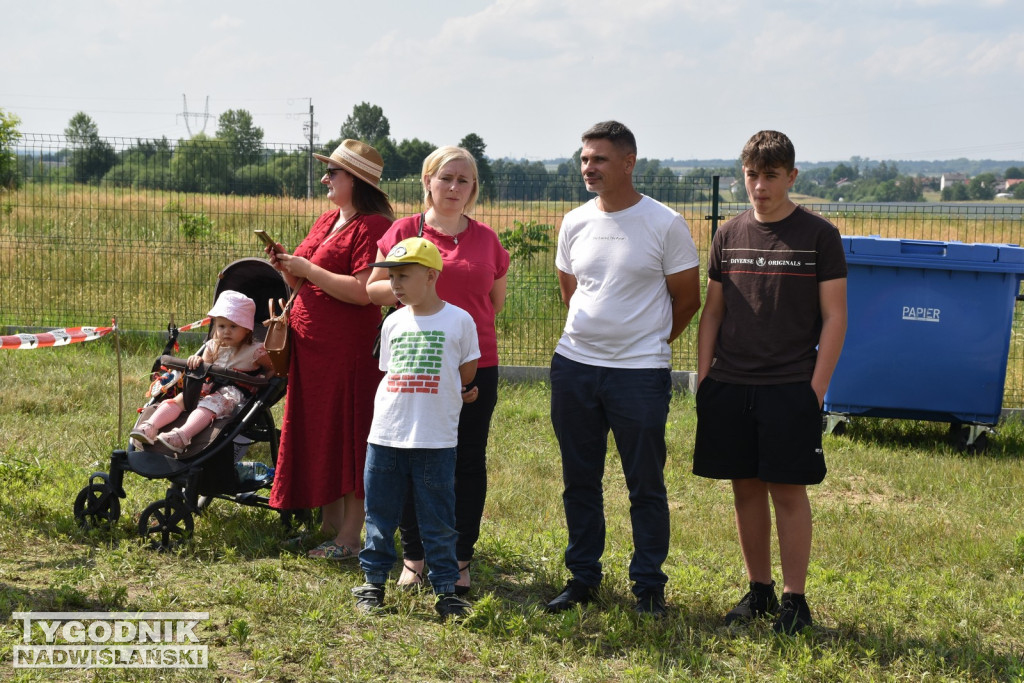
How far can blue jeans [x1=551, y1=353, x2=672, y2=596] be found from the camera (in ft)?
14.1

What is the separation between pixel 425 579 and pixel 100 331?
12.3 feet

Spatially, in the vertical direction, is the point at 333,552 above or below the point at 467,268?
below

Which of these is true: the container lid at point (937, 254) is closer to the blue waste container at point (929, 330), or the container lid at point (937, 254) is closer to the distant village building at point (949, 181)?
the blue waste container at point (929, 330)

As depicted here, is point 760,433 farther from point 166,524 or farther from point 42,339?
point 42,339

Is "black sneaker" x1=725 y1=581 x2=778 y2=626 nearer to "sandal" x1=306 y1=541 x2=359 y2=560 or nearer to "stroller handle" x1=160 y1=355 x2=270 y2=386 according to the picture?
"sandal" x1=306 y1=541 x2=359 y2=560

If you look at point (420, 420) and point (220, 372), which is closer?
point (420, 420)

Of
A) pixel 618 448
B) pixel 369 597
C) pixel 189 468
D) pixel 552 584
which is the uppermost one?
pixel 618 448

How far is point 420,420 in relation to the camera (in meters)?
4.28

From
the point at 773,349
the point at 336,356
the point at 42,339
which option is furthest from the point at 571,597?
the point at 42,339

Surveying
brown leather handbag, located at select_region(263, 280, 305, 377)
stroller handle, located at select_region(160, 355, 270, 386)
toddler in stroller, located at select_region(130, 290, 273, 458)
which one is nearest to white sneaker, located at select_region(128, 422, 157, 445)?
toddler in stroller, located at select_region(130, 290, 273, 458)

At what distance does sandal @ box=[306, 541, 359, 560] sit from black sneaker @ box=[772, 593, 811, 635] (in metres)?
2.10

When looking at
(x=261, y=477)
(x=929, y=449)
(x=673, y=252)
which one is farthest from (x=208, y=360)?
(x=929, y=449)

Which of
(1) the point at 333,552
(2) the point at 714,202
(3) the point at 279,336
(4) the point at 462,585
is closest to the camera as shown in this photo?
(4) the point at 462,585

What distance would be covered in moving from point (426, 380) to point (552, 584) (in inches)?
53.9
